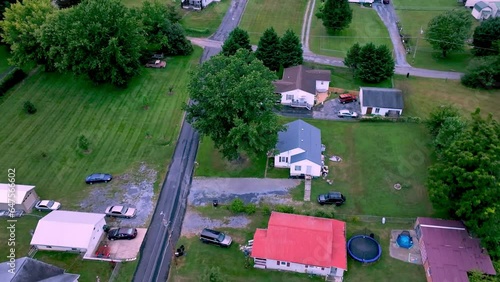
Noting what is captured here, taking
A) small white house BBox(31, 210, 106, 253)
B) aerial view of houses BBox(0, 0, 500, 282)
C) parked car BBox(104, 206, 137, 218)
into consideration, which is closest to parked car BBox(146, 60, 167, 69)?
aerial view of houses BBox(0, 0, 500, 282)

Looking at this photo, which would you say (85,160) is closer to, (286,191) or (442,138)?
(286,191)

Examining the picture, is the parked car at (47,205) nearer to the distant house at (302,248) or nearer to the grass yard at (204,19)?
the distant house at (302,248)

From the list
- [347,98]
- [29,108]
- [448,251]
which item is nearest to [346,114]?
[347,98]

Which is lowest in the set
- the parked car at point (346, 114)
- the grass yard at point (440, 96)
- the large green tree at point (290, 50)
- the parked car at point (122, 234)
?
the parked car at point (122, 234)

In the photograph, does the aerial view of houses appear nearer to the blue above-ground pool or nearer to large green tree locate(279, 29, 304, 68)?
the blue above-ground pool

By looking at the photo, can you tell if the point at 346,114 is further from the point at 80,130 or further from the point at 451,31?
the point at 80,130

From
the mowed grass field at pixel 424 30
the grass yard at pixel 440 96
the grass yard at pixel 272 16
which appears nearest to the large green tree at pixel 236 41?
the grass yard at pixel 272 16
